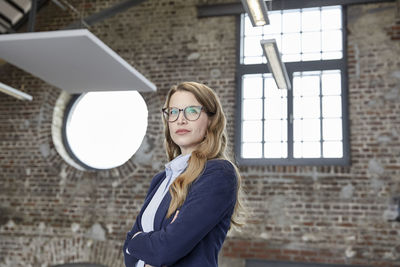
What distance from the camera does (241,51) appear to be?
622cm

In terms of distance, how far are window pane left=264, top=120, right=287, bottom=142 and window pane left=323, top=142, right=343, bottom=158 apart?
0.56m

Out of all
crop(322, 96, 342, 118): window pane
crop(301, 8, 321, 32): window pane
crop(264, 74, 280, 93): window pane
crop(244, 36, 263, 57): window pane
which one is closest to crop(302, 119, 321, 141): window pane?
crop(322, 96, 342, 118): window pane

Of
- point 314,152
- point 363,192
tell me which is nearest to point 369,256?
point 363,192

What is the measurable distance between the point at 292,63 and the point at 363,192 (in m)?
1.94

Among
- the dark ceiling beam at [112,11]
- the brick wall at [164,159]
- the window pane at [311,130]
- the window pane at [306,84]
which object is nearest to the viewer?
the brick wall at [164,159]

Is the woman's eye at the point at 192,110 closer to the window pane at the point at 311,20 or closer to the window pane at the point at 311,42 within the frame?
the window pane at the point at 311,42

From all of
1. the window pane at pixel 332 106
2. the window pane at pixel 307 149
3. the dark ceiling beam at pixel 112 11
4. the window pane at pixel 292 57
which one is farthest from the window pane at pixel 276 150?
the dark ceiling beam at pixel 112 11

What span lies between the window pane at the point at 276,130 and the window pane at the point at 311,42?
1.06 metres

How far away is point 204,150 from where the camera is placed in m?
1.33

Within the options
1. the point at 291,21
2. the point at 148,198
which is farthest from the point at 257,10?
the point at 291,21

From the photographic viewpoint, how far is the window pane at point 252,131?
235 inches

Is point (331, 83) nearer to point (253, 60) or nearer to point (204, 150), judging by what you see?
point (253, 60)

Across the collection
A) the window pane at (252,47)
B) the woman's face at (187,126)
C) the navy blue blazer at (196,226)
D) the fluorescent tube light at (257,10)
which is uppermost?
the window pane at (252,47)

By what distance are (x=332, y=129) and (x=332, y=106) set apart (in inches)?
12.1
